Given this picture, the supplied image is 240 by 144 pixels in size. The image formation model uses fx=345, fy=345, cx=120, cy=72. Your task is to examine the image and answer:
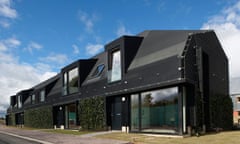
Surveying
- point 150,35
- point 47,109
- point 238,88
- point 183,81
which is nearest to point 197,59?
point 183,81

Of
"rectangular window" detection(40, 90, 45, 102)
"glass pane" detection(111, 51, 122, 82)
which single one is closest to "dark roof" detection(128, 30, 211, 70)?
"glass pane" detection(111, 51, 122, 82)

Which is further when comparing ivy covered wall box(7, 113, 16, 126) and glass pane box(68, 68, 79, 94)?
ivy covered wall box(7, 113, 16, 126)

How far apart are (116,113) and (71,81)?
10324 mm

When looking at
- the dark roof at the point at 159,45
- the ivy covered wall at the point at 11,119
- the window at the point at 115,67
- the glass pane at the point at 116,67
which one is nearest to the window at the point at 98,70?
the window at the point at 115,67

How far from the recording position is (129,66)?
82.6 feet

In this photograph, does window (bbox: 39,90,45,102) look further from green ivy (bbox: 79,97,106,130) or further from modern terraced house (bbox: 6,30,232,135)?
green ivy (bbox: 79,97,106,130)

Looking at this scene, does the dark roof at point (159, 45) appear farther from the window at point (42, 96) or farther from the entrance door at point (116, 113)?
the window at point (42, 96)

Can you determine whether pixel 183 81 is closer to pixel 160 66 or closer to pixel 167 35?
pixel 160 66

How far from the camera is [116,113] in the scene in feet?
87.5

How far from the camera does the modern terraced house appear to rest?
19672 mm

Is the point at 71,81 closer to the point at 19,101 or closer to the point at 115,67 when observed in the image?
the point at 115,67

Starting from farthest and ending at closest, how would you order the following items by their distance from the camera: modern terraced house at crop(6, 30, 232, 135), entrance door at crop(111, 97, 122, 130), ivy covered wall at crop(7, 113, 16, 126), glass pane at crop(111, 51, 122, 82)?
1. ivy covered wall at crop(7, 113, 16, 126)
2. glass pane at crop(111, 51, 122, 82)
3. entrance door at crop(111, 97, 122, 130)
4. modern terraced house at crop(6, 30, 232, 135)

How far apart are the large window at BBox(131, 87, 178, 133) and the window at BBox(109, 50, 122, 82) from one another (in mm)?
2849

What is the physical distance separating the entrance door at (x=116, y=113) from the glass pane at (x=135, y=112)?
7.05 feet
